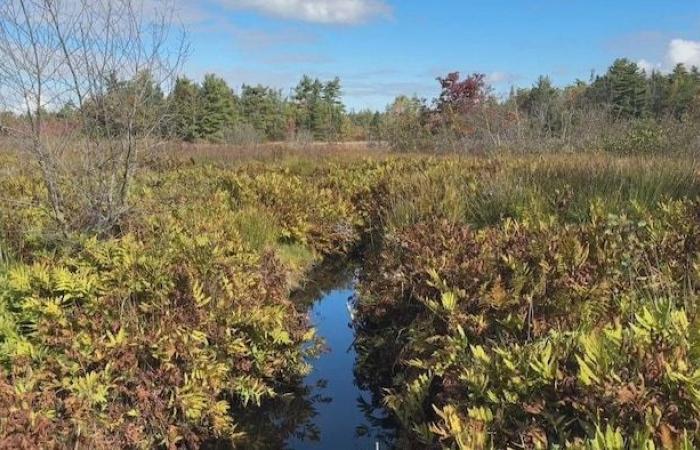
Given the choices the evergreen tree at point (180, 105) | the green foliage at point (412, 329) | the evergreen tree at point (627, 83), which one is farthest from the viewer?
the evergreen tree at point (627, 83)

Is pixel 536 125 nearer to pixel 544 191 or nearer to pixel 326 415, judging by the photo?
pixel 544 191

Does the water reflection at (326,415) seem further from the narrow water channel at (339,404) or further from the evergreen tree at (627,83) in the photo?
the evergreen tree at (627,83)

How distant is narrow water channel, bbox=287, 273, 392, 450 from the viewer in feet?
13.7

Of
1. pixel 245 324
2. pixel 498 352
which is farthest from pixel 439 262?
pixel 498 352

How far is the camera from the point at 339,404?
4.73 metres

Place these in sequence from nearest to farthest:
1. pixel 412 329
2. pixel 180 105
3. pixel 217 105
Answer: pixel 412 329 < pixel 180 105 < pixel 217 105

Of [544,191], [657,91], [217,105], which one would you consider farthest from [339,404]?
[657,91]

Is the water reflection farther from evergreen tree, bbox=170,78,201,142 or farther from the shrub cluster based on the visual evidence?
evergreen tree, bbox=170,78,201,142

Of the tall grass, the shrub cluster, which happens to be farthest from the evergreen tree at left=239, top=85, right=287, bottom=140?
the shrub cluster

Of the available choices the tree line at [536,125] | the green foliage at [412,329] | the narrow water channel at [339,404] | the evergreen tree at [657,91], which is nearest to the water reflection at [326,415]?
the narrow water channel at [339,404]

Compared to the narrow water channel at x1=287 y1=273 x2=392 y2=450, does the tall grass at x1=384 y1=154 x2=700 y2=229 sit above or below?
above

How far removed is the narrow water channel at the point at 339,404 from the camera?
419 centimetres

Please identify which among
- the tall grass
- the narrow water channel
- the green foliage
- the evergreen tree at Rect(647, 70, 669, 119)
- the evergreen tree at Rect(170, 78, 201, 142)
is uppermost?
the evergreen tree at Rect(647, 70, 669, 119)

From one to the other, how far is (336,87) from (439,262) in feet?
174
